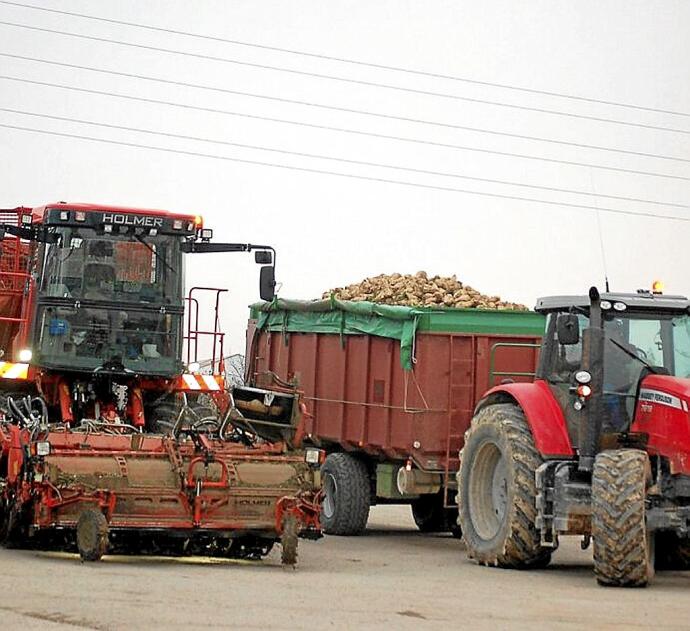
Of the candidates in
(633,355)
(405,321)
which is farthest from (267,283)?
(633,355)

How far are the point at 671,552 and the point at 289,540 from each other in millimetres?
3552

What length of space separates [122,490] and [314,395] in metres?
5.74

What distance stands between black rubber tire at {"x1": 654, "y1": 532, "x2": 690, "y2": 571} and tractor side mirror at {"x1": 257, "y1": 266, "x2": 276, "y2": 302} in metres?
4.22

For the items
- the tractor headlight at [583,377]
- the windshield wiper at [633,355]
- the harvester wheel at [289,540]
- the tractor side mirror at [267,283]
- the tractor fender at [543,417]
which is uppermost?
the tractor side mirror at [267,283]

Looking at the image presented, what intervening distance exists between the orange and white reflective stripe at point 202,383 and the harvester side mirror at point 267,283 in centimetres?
138

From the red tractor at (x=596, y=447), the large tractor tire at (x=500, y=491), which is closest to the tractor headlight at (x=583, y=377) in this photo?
the red tractor at (x=596, y=447)

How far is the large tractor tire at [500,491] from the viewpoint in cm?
1339

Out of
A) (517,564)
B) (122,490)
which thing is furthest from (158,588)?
(517,564)

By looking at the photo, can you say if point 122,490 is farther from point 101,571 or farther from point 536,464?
point 536,464

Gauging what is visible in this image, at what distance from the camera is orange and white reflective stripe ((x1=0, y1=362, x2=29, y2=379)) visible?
1481 centimetres

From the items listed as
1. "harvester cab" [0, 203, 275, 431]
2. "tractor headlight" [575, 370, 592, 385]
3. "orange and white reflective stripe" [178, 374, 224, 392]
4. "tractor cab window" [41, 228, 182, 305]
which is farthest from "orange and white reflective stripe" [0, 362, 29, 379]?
→ "tractor headlight" [575, 370, 592, 385]

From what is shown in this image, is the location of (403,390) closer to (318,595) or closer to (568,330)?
(568,330)

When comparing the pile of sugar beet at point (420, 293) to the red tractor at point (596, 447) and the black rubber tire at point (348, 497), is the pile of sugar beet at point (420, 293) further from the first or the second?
the red tractor at point (596, 447)

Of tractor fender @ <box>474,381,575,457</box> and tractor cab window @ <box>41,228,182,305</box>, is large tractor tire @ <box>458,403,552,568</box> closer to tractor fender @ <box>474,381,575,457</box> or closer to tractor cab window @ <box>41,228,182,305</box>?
tractor fender @ <box>474,381,575,457</box>
